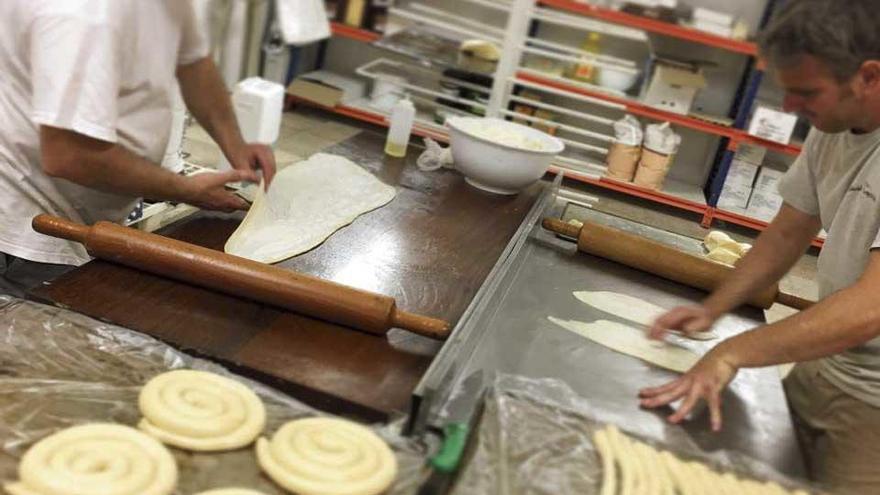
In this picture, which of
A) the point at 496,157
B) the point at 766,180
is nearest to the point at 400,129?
the point at 496,157

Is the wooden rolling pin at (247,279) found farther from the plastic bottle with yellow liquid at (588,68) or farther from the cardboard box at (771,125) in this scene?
the cardboard box at (771,125)

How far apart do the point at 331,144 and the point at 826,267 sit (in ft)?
9.41

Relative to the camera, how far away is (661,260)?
1801 mm

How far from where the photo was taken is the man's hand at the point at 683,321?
1453 mm

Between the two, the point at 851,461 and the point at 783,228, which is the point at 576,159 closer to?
the point at 783,228

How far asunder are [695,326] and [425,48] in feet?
10.6

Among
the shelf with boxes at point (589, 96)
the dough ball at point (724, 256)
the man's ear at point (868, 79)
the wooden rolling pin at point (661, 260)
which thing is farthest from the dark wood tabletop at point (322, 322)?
the shelf with boxes at point (589, 96)

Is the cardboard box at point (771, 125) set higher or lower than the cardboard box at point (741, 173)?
higher

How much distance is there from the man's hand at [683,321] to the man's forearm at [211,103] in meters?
1.05

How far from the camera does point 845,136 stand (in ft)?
4.99

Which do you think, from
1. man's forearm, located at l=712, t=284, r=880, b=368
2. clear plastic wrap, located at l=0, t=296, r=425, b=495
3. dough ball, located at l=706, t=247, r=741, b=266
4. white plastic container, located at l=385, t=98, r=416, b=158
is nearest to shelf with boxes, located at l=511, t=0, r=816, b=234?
white plastic container, located at l=385, t=98, r=416, b=158

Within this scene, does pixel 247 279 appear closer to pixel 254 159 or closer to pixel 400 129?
pixel 254 159

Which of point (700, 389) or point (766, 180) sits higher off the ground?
point (700, 389)

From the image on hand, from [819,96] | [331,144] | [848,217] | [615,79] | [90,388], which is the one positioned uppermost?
[819,96]
